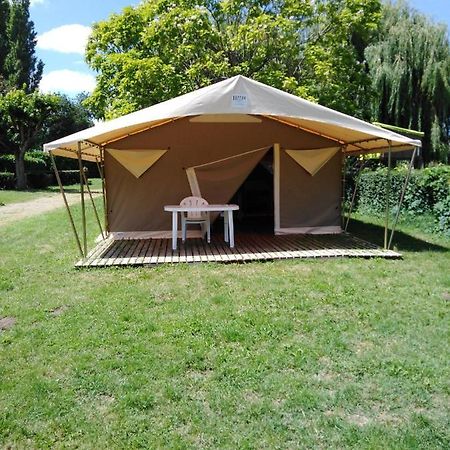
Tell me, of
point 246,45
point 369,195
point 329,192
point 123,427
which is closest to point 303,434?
point 123,427

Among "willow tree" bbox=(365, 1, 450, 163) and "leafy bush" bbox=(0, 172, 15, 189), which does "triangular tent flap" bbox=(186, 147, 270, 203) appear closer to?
"willow tree" bbox=(365, 1, 450, 163)

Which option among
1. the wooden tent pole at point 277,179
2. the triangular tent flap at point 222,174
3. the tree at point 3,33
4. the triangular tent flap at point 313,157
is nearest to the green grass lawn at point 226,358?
the triangular tent flap at point 222,174

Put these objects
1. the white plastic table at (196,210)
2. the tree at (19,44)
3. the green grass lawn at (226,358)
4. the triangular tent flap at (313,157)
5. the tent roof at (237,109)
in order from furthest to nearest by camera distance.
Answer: the tree at (19,44) → the triangular tent flap at (313,157) → the white plastic table at (196,210) → the tent roof at (237,109) → the green grass lawn at (226,358)

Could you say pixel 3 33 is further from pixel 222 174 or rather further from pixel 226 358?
pixel 226 358

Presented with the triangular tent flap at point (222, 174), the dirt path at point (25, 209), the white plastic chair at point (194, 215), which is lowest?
the dirt path at point (25, 209)

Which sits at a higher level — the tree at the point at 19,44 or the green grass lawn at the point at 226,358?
the tree at the point at 19,44

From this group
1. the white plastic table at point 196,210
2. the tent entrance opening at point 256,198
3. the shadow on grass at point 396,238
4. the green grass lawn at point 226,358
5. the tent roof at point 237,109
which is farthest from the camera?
the tent entrance opening at point 256,198

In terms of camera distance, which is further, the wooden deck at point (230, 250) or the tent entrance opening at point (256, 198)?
the tent entrance opening at point (256, 198)

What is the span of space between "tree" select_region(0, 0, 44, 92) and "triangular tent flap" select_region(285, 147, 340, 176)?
27.2 metres

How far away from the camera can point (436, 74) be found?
1261cm

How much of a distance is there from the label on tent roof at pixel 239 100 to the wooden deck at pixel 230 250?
6.05ft

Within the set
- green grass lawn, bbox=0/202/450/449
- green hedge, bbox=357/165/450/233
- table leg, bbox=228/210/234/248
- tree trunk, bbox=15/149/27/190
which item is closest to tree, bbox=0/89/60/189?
tree trunk, bbox=15/149/27/190

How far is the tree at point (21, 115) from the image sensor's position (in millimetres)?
18641

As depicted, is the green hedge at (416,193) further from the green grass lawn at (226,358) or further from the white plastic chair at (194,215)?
the white plastic chair at (194,215)
